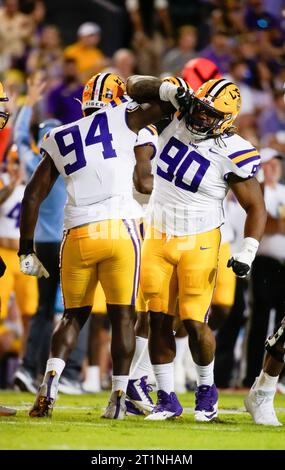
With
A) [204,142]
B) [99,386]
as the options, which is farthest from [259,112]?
[204,142]

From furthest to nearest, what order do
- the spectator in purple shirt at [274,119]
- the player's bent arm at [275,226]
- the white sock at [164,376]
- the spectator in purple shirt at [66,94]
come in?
the spectator in purple shirt at [274,119] < the spectator in purple shirt at [66,94] < the player's bent arm at [275,226] < the white sock at [164,376]

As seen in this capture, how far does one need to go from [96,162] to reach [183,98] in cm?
63

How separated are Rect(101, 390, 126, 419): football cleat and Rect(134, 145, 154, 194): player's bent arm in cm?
129

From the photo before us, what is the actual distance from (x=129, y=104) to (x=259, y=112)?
7.45 m

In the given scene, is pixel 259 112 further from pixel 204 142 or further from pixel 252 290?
pixel 204 142

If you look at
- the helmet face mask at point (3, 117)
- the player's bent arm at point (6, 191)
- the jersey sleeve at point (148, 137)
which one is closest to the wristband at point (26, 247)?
the helmet face mask at point (3, 117)

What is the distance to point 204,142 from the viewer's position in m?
6.84

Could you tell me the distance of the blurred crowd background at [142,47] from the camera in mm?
12695

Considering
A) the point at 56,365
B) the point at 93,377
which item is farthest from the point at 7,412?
the point at 93,377

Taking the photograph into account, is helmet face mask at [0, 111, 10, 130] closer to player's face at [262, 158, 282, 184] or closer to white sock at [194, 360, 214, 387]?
white sock at [194, 360, 214, 387]

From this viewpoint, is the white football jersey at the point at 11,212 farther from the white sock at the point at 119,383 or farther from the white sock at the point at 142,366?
the white sock at the point at 119,383

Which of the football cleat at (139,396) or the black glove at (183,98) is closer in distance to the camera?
the black glove at (183,98)

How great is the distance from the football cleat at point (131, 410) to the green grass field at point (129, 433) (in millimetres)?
209

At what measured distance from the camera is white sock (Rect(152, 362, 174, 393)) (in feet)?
22.4
